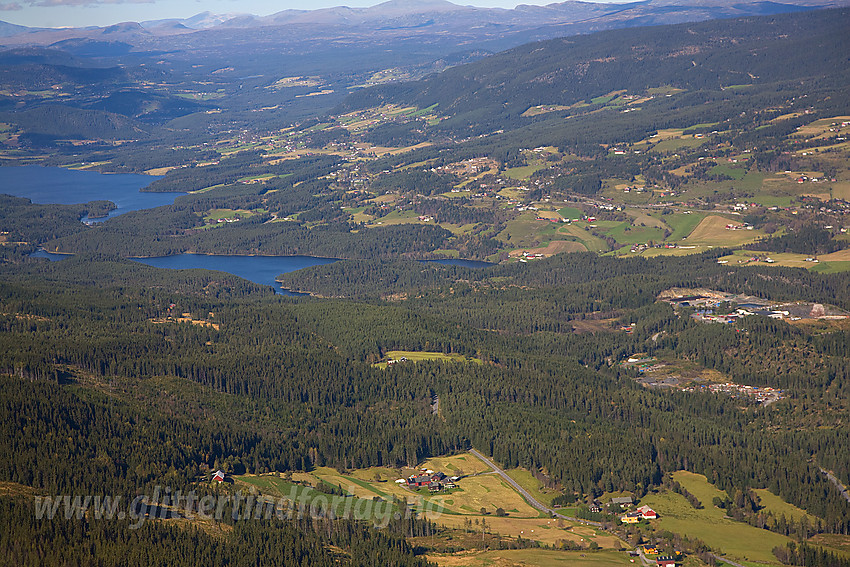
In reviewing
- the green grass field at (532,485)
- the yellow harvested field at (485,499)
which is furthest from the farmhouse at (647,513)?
the yellow harvested field at (485,499)

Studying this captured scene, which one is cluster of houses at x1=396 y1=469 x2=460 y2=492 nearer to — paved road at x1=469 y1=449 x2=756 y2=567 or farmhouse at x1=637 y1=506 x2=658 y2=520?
paved road at x1=469 y1=449 x2=756 y2=567

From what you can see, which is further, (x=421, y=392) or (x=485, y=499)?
(x=421, y=392)

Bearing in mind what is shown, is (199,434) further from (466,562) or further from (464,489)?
(466,562)

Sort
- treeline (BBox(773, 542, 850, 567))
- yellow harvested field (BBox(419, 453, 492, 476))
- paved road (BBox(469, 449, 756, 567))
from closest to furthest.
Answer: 1. treeline (BBox(773, 542, 850, 567))
2. paved road (BBox(469, 449, 756, 567))
3. yellow harvested field (BBox(419, 453, 492, 476))

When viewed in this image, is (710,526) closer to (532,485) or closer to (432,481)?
(532,485)

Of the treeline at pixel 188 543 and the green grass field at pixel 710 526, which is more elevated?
the treeline at pixel 188 543

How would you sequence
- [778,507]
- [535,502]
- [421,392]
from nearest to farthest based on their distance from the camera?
[778,507] < [535,502] < [421,392]

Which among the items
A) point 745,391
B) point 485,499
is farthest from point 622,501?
point 745,391

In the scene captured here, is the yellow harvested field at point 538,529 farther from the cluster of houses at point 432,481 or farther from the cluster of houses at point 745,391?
the cluster of houses at point 745,391

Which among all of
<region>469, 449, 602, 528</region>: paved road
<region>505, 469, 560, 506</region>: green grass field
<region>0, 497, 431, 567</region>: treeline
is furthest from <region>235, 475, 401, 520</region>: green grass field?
<region>505, 469, 560, 506</region>: green grass field

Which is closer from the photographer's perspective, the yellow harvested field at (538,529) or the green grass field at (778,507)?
the yellow harvested field at (538,529)
